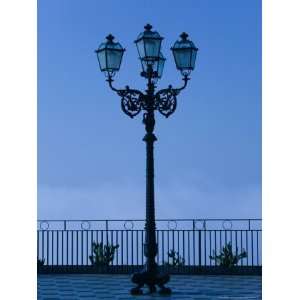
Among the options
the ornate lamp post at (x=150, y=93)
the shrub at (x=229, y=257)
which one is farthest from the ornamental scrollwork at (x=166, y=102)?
the shrub at (x=229, y=257)

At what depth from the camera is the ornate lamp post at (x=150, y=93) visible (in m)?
13.2

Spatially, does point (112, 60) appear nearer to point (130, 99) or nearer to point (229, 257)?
point (130, 99)

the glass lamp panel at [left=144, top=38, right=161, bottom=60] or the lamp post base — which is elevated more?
the glass lamp panel at [left=144, top=38, right=161, bottom=60]

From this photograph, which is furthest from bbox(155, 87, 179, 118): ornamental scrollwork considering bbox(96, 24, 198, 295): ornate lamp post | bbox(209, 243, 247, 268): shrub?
bbox(209, 243, 247, 268): shrub

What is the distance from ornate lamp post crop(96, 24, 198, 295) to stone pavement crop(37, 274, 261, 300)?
371mm

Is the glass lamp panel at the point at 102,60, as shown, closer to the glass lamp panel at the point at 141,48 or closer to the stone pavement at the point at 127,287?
the glass lamp panel at the point at 141,48

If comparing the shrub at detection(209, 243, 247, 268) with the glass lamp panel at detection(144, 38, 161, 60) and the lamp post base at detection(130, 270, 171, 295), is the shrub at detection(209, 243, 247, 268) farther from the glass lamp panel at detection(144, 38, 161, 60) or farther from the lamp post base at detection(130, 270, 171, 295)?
the glass lamp panel at detection(144, 38, 161, 60)

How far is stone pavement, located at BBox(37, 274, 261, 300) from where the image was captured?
44.7 feet

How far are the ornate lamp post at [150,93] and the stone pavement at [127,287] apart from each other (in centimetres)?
37

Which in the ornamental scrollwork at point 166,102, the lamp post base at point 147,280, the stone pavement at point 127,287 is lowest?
the stone pavement at point 127,287
